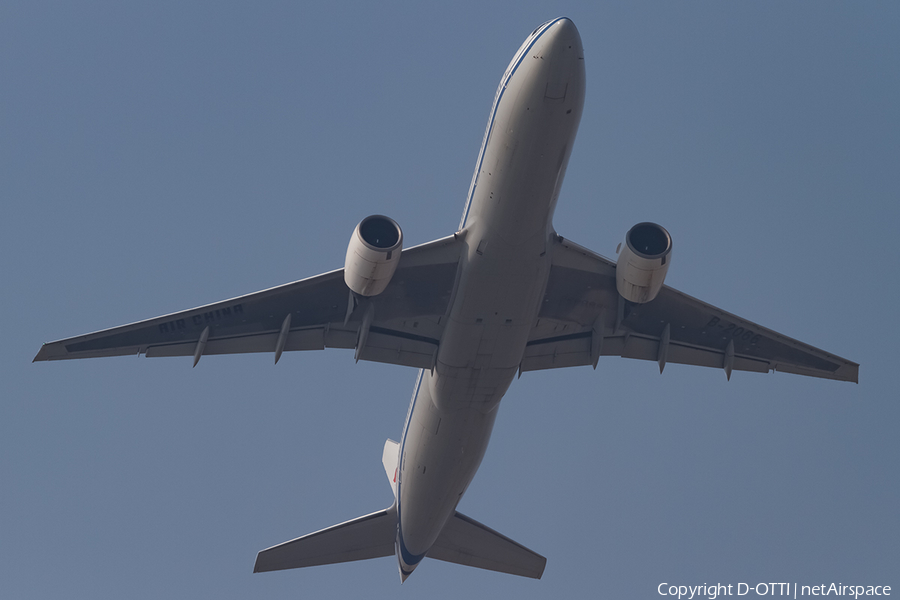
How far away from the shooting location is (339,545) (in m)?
27.8

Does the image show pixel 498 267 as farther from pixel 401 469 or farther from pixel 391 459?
pixel 391 459

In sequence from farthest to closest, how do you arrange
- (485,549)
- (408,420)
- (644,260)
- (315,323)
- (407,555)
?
(485,549) < (407,555) < (408,420) < (315,323) < (644,260)

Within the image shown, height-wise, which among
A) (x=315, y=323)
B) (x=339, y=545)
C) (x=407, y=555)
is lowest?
(x=339, y=545)

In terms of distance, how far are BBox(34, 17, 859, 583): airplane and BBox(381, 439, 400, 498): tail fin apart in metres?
0.66

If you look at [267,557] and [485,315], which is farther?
[267,557]

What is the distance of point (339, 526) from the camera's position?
2770 cm

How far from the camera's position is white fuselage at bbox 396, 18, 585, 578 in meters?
19.1

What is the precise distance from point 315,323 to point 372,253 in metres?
4.10

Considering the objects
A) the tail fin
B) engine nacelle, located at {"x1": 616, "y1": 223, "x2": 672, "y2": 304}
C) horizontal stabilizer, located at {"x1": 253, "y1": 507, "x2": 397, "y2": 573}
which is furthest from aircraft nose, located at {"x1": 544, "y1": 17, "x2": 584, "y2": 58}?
horizontal stabilizer, located at {"x1": 253, "y1": 507, "x2": 397, "y2": 573}

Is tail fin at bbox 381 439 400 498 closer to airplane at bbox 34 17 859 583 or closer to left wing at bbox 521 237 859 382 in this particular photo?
airplane at bbox 34 17 859 583

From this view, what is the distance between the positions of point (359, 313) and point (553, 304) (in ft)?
16.6

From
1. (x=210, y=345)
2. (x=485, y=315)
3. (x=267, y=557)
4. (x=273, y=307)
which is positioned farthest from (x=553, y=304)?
(x=267, y=557)

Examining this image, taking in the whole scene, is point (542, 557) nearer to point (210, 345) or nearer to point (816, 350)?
point (816, 350)

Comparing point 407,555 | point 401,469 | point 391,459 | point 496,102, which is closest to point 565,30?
point 496,102
